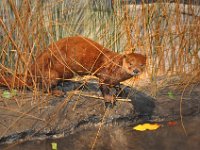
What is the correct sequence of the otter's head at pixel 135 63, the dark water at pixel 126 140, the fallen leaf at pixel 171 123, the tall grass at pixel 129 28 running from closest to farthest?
1. the dark water at pixel 126 140
2. the otter's head at pixel 135 63
3. the fallen leaf at pixel 171 123
4. the tall grass at pixel 129 28

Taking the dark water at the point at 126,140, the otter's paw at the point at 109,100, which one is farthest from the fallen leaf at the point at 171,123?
the otter's paw at the point at 109,100

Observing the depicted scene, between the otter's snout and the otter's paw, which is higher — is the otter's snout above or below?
above

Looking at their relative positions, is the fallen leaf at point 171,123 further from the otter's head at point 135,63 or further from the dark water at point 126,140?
the otter's head at point 135,63

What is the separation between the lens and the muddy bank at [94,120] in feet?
11.6

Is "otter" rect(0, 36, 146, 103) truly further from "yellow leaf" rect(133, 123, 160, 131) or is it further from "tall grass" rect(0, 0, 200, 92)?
"yellow leaf" rect(133, 123, 160, 131)

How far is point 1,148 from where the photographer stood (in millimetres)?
3391

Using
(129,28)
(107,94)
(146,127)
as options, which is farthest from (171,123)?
(129,28)

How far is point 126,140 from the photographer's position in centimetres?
361

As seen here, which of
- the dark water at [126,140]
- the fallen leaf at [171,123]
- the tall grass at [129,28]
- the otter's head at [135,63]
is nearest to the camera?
the dark water at [126,140]

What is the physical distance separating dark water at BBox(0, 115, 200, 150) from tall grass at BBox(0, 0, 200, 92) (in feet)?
2.47

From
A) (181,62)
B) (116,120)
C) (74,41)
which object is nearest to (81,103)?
(116,120)

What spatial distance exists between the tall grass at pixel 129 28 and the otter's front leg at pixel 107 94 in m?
0.46

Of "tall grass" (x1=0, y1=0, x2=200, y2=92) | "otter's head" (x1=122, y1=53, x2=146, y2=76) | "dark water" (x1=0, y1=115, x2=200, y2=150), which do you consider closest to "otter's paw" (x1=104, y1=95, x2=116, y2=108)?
"dark water" (x1=0, y1=115, x2=200, y2=150)

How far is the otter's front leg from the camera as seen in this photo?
3.99 metres
